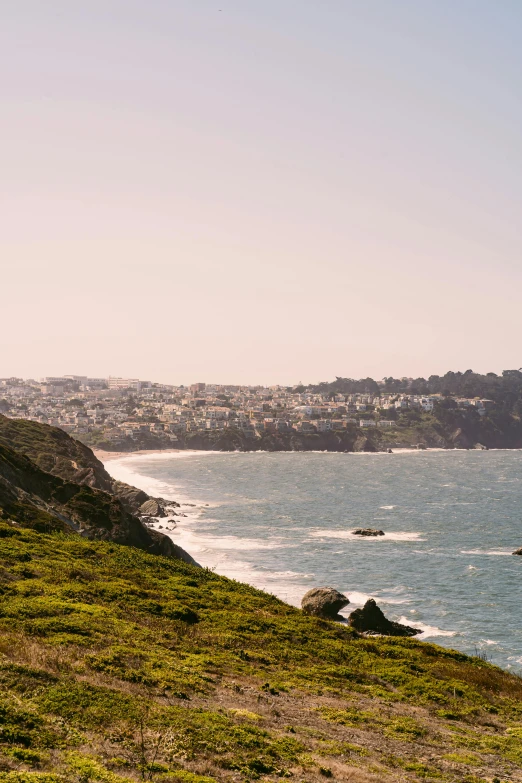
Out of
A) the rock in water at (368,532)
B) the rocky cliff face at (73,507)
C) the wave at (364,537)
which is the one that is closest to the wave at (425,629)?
the rocky cliff face at (73,507)

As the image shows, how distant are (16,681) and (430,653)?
2081 cm

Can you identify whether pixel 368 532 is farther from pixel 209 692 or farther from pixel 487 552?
pixel 209 692

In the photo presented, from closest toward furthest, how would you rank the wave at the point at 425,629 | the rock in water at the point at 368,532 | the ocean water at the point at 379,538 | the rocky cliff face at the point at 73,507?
the wave at the point at 425,629, the rocky cliff face at the point at 73,507, the ocean water at the point at 379,538, the rock in water at the point at 368,532

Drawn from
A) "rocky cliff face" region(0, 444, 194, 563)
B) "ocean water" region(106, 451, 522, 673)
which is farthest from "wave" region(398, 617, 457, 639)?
"rocky cliff face" region(0, 444, 194, 563)

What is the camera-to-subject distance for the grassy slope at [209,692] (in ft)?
48.4

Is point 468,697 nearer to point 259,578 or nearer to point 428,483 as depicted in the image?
point 259,578

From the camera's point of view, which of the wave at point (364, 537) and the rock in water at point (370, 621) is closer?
the rock in water at point (370, 621)

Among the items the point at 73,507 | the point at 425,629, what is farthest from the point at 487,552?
the point at 73,507

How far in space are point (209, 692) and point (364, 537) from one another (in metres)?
62.1

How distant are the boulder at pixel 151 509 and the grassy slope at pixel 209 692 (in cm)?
5292

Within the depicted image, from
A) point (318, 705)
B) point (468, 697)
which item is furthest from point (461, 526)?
point (318, 705)

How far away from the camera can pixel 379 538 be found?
7956 centimetres

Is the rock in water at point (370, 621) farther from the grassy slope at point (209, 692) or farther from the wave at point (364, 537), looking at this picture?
the wave at point (364, 537)

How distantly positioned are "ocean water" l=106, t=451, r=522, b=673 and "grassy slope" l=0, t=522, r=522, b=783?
16874 millimetres
